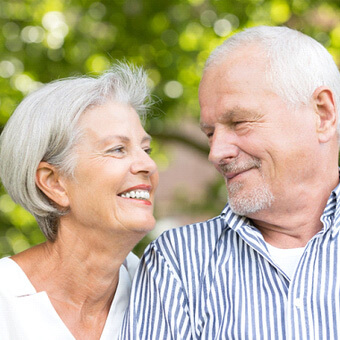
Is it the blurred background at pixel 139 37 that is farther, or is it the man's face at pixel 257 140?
the blurred background at pixel 139 37

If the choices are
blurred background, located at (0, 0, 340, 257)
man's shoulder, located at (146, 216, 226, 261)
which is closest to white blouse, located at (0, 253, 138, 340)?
man's shoulder, located at (146, 216, 226, 261)

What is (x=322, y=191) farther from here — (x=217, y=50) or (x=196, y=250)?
(x=217, y=50)

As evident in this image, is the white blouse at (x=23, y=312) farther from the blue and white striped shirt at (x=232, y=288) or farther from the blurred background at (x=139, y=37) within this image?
the blurred background at (x=139, y=37)

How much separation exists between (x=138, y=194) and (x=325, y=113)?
84 cm

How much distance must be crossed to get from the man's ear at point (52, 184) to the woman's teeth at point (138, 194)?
0.25 metres

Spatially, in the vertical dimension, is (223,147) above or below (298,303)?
above

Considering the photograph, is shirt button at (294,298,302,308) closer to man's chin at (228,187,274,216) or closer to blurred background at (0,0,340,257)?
man's chin at (228,187,274,216)

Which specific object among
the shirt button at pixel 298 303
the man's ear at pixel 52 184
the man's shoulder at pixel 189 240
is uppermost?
the man's ear at pixel 52 184

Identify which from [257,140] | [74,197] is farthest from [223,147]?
[74,197]

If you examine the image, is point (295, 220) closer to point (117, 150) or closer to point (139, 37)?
point (117, 150)

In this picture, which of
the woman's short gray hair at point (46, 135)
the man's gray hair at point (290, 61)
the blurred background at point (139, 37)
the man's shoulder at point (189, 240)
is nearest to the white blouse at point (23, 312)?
the woman's short gray hair at point (46, 135)

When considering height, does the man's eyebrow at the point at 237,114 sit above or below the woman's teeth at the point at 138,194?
above

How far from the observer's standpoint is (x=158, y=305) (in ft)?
7.61

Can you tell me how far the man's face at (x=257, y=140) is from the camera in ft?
7.74
